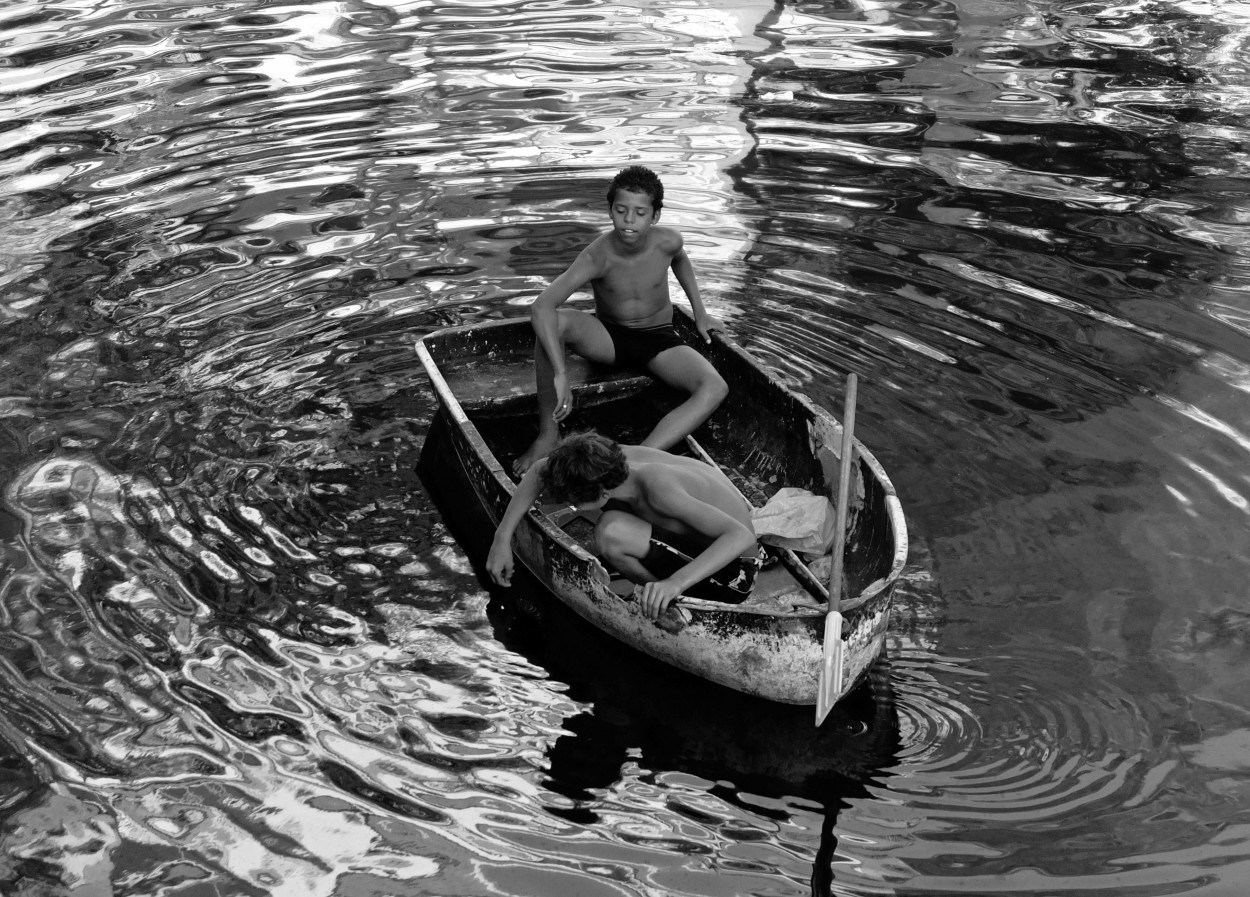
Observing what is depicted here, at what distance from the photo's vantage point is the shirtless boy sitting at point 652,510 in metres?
5.39

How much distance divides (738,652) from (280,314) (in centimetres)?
502

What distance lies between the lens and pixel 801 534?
5.79 m

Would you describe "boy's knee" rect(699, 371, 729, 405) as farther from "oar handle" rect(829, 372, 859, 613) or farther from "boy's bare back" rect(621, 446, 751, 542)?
"boy's bare back" rect(621, 446, 751, 542)

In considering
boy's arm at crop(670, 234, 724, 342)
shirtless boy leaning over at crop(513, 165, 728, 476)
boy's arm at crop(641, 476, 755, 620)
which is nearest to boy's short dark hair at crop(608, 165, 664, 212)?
shirtless boy leaning over at crop(513, 165, 728, 476)

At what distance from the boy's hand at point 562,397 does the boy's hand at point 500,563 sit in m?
1.02

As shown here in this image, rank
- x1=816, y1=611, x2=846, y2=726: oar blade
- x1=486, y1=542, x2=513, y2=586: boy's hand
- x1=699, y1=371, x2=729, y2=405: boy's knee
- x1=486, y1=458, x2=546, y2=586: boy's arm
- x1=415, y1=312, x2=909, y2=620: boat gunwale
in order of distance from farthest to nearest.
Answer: x1=699, y1=371, x2=729, y2=405: boy's knee → x1=486, y1=542, x2=513, y2=586: boy's hand → x1=486, y1=458, x2=546, y2=586: boy's arm → x1=415, y1=312, x2=909, y2=620: boat gunwale → x1=816, y1=611, x2=846, y2=726: oar blade

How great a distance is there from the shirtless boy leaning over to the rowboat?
24 cm

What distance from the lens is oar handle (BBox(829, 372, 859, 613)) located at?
5.02m

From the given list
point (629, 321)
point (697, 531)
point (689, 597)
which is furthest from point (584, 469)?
point (629, 321)

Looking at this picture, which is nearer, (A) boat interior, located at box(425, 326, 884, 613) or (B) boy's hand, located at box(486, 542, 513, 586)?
(B) boy's hand, located at box(486, 542, 513, 586)

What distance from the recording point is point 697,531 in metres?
5.53

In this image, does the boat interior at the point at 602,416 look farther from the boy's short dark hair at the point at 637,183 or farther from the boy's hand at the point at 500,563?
the boy's short dark hair at the point at 637,183

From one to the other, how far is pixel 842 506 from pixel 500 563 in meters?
1.63

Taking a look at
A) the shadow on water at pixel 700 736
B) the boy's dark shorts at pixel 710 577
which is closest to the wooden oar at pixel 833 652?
the shadow on water at pixel 700 736
